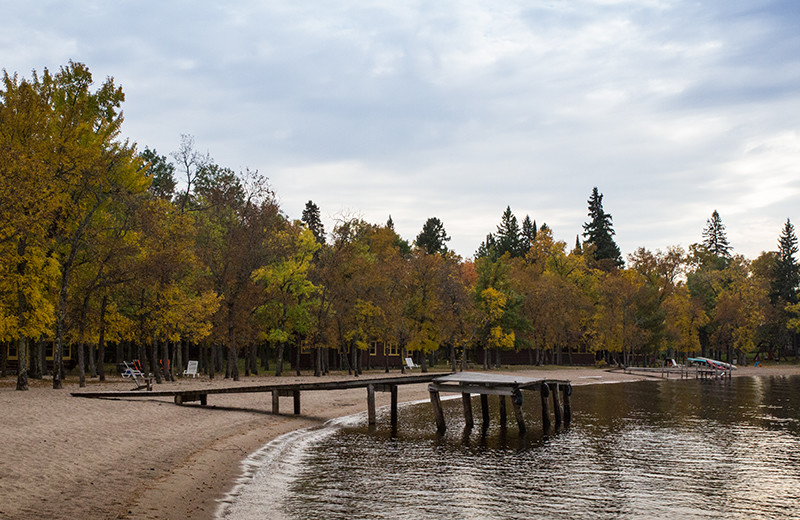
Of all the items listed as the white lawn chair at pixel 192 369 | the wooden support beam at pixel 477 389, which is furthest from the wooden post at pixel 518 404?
the white lawn chair at pixel 192 369

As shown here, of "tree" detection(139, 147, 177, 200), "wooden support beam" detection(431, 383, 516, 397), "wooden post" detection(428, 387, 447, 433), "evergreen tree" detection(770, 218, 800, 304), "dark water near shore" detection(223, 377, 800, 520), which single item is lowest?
"dark water near shore" detection(223, 377, 800, 520)

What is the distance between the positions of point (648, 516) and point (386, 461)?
758 centimetres

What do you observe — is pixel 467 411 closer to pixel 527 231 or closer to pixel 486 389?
pixel 486 389

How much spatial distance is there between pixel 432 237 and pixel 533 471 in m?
102

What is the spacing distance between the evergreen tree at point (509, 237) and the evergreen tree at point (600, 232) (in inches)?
521

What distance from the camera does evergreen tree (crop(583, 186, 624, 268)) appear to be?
371 feet

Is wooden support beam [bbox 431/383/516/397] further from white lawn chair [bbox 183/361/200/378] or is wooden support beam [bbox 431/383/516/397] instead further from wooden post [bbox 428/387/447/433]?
white lawn chair [bbox 183/361/200/378]

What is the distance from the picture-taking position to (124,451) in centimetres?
1703

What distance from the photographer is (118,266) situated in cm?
3719

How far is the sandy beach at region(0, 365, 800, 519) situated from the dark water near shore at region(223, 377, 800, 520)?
1023 millimetres

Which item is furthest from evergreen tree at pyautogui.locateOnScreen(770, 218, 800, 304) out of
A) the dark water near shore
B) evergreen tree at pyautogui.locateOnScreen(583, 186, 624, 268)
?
the dark water near shore

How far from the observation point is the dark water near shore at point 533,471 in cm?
1357

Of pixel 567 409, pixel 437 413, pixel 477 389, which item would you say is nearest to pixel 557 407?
pixel 567 409

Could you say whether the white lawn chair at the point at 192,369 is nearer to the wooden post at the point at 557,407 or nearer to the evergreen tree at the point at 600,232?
the wooden post at the point at 557,407
